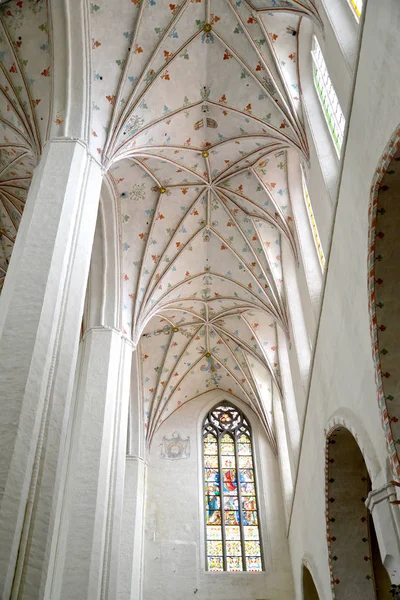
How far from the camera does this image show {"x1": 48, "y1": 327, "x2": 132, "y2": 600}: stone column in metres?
8.98

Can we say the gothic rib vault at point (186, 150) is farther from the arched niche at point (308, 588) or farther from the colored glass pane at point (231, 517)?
the arched niche at point (308, 588)

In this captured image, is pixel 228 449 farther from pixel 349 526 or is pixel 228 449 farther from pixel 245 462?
pixel 349 526

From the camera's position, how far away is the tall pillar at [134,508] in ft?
45.4

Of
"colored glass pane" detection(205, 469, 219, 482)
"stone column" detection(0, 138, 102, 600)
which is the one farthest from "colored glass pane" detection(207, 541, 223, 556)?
"stone column" detection(0, 138, 102, 600)

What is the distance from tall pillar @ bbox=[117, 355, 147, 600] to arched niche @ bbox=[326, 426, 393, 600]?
6751 mm

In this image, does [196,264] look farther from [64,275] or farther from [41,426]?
[41,426]

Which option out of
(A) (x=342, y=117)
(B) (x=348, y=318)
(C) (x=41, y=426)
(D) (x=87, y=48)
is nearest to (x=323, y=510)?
(B) (x=348, y=318)

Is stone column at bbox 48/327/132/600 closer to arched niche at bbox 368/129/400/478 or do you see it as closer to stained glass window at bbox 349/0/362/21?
arched niche at bbox 368/129/400/478

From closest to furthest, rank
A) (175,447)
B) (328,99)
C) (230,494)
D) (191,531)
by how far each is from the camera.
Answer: (328,99) < (191,531) < (230,494) < (175,447)

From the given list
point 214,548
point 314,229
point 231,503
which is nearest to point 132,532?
point 214,548

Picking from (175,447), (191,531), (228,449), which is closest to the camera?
(191,531)

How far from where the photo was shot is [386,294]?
6.15m

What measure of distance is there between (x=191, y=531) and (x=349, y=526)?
8.16 meters

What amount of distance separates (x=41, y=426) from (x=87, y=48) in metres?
6.80
